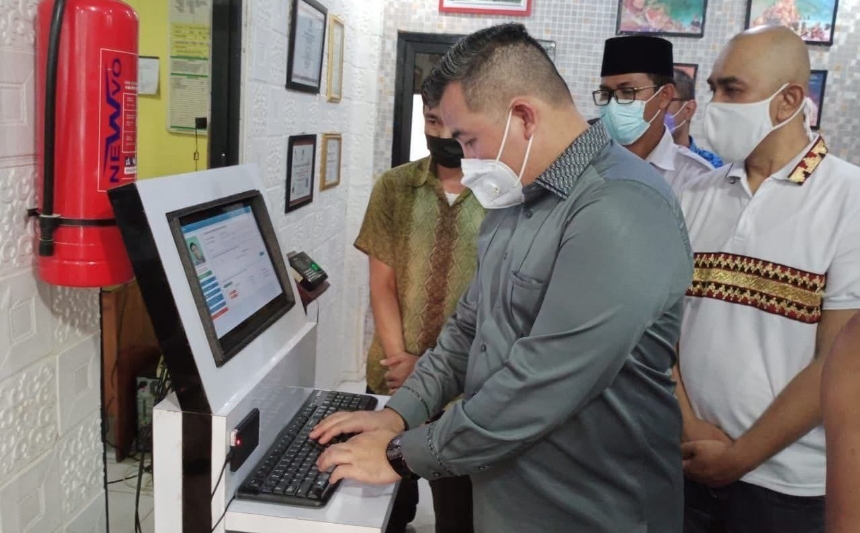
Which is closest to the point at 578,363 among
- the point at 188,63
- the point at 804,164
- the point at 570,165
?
the point at 570,165

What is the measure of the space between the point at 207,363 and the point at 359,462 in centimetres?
31

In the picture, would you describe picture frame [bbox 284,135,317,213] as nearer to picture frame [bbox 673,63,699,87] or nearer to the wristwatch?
the wristwatch

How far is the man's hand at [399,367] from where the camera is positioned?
191 centimetres

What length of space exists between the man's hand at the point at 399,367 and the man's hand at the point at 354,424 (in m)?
0.62

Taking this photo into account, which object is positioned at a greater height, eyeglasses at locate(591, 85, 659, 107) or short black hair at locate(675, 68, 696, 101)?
short black hair at locate(675, 68, 696, 101)

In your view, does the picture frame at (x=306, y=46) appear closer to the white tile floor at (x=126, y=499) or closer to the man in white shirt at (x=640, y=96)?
the man in white shirt at (x=640, y=96)

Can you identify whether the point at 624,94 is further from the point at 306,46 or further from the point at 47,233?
the point at 47,233

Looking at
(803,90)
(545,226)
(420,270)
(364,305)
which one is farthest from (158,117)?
(803,90)

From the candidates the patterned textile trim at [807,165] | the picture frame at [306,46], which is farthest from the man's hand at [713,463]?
the picture frame at [306,46]

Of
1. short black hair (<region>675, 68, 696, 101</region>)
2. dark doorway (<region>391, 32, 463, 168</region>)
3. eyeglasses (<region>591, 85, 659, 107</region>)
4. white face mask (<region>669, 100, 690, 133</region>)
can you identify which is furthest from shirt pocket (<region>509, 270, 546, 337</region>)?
dark doorway (<region>391, 32, 463, 168</region>)

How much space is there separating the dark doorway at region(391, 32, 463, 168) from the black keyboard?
254 centimetres

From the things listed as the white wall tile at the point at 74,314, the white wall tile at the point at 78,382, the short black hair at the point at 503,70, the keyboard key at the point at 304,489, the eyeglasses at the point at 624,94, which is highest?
the eyeglasses at the point at 624,94

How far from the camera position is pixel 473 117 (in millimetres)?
1180

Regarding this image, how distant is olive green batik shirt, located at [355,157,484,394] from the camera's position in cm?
190
